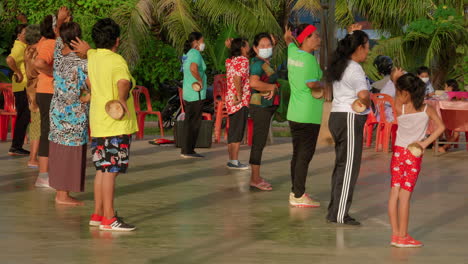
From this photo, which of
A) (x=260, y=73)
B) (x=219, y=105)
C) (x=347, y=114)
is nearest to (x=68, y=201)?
(x=260, y=73)

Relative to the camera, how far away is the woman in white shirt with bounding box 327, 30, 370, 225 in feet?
30.6

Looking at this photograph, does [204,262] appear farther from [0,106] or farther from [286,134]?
[0,106]

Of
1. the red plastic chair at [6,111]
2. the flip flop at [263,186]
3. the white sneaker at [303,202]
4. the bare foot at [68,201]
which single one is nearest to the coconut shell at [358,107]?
the white sneaker at [303,202]

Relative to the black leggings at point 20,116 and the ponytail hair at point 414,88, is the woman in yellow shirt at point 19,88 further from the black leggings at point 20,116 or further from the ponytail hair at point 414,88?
the ponytail hair at point 414,88

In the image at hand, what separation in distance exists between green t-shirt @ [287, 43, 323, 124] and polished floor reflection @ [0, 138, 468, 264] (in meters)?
0.94

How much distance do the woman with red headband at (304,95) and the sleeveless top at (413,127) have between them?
1789 millimetres

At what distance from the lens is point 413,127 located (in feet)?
27.6

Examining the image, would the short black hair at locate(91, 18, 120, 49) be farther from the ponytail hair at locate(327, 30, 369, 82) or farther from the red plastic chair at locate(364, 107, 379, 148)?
the red plastic chair at locate(364, 107, 379, 148)

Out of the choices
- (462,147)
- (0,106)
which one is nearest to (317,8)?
(462,147)

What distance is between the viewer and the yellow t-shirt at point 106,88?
28.9 ft

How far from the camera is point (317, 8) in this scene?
2181 cm

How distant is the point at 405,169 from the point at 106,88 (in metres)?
2.55

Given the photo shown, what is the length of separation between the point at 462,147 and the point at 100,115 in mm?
10913

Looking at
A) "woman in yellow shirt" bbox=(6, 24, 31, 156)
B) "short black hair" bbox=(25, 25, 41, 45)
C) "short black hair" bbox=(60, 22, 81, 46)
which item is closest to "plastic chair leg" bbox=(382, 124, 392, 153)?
"woman in yellow shirt" bbox=(6, 24, 31, 156)
